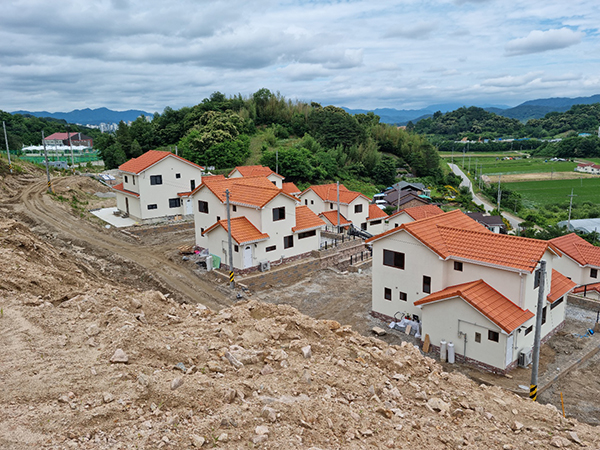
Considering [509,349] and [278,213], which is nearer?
[509,349]

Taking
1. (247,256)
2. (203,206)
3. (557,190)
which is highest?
(203,206)

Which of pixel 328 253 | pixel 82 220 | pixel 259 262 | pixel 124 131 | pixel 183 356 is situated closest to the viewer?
pixel 183 356

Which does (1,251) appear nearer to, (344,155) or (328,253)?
(328,253)

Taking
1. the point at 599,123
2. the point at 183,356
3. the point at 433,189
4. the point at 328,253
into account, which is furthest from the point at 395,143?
the point at 599,123

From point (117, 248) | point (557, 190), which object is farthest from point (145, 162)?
point (557, 190)

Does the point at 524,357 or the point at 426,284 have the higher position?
the point at 426,284

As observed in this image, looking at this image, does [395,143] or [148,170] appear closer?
[148,170]

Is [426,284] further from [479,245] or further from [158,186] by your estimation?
[158,186]
